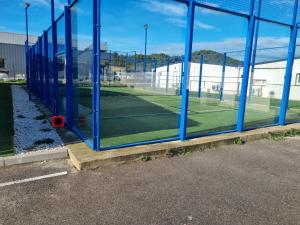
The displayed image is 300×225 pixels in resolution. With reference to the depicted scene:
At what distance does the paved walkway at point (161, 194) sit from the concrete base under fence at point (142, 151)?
6.4 inches

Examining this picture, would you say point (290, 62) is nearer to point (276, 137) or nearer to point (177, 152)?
point (276, 137)

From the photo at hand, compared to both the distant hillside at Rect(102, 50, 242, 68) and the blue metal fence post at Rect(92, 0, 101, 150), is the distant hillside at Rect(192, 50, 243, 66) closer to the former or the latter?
the distant hillside at Rect(102, 50, 242, 68)

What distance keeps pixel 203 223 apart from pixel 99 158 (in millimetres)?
2172

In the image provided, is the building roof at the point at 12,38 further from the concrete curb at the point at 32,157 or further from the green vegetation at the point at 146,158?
the green vegetation at the point at 146,158

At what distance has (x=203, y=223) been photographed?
2943 mm

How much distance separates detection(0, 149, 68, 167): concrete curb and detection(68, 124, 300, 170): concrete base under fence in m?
0.19

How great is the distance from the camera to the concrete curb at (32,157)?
439 centimetres

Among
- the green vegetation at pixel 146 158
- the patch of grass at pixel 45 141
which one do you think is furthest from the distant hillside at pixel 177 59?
the patch of grass at pixel 45 141

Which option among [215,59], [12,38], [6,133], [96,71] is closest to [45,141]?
[6,133]

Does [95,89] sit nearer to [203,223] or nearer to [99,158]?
[99,158]

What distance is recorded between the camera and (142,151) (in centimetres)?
490

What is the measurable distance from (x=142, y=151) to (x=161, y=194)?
4.64 ft

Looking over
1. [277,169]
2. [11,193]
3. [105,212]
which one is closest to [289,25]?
[277,169]

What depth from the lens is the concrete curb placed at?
4.39 meters
